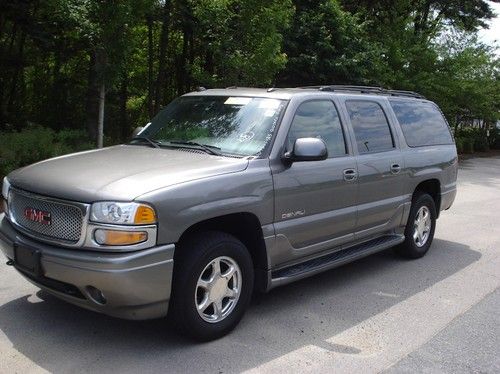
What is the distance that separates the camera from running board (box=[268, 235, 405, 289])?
4.56 meters

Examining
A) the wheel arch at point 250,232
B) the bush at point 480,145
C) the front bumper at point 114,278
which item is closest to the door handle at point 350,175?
the wheel arch at point 250,232

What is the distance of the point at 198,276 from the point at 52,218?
1.06 m

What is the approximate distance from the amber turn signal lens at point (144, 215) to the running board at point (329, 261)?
51.6 inches

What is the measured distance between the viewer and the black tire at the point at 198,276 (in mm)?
3797

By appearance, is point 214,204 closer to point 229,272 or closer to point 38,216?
point 229,272

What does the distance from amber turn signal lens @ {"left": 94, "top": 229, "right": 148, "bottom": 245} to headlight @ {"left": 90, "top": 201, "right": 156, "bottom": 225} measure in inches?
2.5

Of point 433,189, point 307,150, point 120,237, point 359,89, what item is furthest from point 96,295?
point 433,189

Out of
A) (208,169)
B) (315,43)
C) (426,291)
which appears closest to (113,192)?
(208,169)

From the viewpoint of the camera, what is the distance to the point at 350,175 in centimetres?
518

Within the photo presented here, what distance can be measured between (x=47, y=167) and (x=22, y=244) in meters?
0.64

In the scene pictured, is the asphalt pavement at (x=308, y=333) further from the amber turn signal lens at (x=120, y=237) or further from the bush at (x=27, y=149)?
the bush at (x=27, y=149)

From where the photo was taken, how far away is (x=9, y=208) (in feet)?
14.1

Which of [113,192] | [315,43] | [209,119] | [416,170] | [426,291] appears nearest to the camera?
[113,192]

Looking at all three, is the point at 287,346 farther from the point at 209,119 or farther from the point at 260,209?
the point at 209,119
